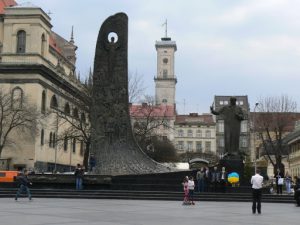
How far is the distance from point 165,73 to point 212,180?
121 metres

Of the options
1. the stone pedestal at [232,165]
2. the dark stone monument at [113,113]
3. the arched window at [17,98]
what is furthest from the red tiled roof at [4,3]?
the stone pedestal at [232,165]

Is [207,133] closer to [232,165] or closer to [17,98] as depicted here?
[17,98]

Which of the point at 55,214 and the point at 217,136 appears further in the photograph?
the point at 217,136

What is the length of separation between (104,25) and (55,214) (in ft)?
46.8

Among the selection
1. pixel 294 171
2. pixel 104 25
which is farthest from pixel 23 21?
pixel 294 171

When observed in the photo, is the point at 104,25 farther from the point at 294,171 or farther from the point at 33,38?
the point at 294,171

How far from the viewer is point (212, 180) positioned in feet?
80.0

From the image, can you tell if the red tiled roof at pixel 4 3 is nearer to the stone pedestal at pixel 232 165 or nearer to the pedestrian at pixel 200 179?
the stone pedestal at pixel 232 165

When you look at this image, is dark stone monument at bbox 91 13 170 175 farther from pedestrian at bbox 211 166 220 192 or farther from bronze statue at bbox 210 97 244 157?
bronze statue at bbox 210 97 244 157

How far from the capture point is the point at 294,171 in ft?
242

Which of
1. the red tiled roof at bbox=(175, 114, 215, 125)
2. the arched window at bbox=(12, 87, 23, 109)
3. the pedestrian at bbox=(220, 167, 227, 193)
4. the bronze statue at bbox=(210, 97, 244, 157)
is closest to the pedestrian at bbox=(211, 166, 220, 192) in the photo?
the pedestrian at bbox=(220, 167, 227, 193)

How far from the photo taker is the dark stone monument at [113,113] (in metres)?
25.0

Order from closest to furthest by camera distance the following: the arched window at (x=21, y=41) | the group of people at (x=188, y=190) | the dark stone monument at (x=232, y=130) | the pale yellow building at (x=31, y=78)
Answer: the group of people at (x=188, y=190) → the dark stone monument at (x=232, y=130) → the pale yellow building at (x=31, y=78) → the arched window at (x=21, y=41)

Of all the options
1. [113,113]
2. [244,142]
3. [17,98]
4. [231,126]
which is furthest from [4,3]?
[244,142]
